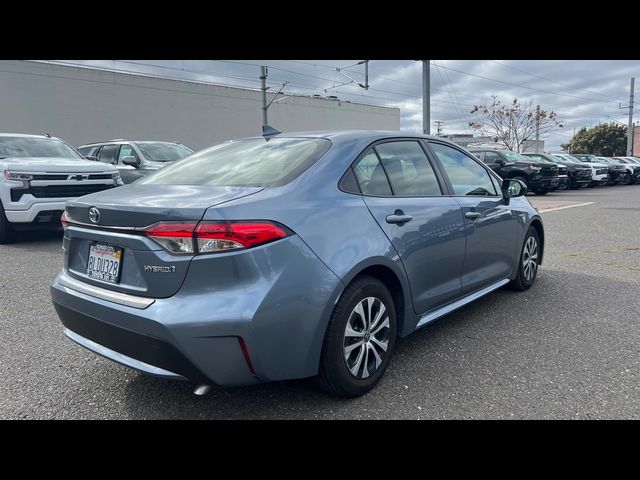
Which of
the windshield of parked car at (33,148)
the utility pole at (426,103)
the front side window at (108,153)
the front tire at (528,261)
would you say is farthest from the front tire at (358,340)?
the utility pole at (426,103)

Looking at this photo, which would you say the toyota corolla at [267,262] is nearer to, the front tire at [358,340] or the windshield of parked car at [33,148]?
the front tire at [358,340]

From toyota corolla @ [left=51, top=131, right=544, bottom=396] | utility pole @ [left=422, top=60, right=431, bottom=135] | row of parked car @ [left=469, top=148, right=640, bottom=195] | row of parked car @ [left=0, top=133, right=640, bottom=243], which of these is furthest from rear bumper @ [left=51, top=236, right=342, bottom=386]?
utility pole @ [left=422, top=60, right=431, bottom=135]

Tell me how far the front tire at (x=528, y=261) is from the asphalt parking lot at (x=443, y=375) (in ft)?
0.36

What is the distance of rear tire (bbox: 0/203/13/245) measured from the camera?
24.2ft

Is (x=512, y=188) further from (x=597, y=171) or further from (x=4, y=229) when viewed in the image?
(x=597, y=171)

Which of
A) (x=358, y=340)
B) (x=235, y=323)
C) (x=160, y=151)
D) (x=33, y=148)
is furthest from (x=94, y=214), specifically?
(x=160, y=151)

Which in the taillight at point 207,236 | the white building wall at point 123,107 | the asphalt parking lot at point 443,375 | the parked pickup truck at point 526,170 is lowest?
the asphalt parking lot at point 443,375

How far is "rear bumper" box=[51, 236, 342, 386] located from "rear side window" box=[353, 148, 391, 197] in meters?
0.74

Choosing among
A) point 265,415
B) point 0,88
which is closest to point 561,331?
point 265,415

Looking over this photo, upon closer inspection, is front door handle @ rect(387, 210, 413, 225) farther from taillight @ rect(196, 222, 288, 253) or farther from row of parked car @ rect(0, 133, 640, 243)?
row of parked car @ rect(0, 133, 640, 243)

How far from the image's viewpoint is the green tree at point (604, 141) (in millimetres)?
61688

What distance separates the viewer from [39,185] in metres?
7.12

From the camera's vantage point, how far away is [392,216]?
2.98 metres

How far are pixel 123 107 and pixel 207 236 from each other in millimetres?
28542
